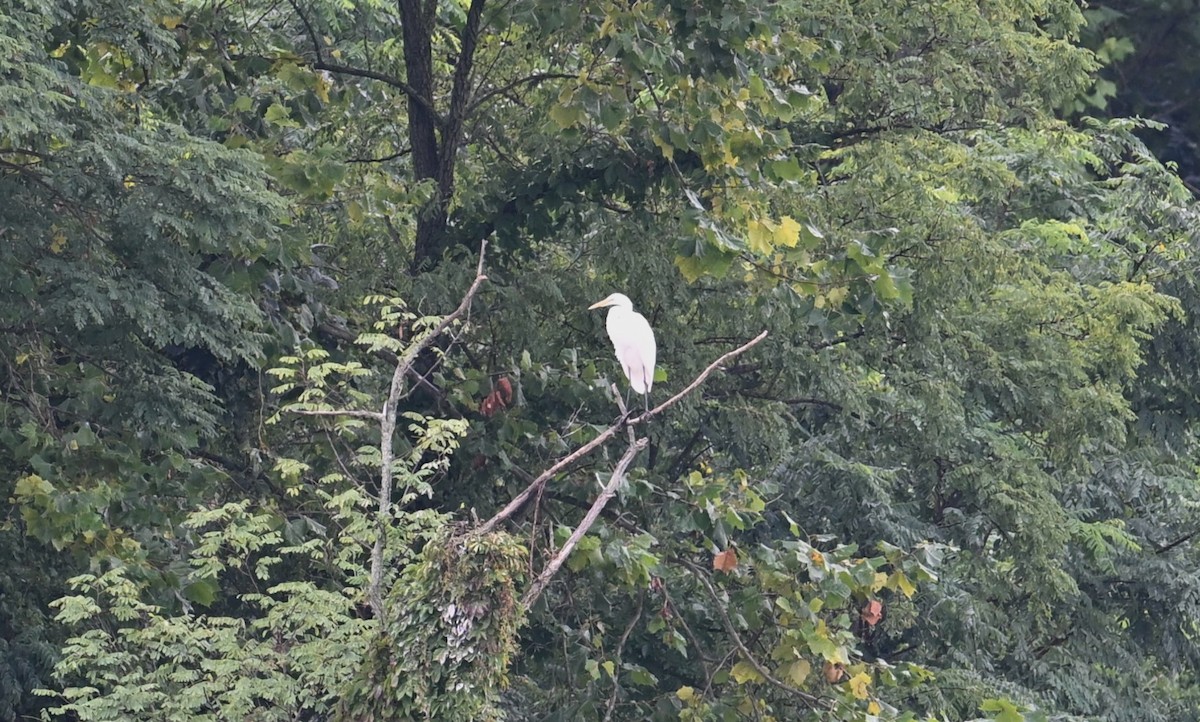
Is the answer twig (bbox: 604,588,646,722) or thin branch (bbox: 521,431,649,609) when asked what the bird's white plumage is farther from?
thin branch (bbox: 521,431,649,609)

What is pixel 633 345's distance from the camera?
21.2 ft

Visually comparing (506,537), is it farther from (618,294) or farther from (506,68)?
(506,68)

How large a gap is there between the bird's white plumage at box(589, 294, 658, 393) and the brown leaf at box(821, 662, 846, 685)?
4.48 ft

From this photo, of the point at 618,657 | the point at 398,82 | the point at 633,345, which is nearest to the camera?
the point at 618,657

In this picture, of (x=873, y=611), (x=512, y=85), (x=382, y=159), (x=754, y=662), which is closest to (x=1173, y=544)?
(x=873, y=611)

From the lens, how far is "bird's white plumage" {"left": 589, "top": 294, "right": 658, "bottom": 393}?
6.41 metres

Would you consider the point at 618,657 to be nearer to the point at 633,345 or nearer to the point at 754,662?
the point at 754,662

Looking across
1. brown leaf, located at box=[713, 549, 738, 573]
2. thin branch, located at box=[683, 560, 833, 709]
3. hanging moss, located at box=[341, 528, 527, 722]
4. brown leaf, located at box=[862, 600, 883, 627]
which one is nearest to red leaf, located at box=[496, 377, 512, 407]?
thin branch, located at box=[683, 560, 833, 709]

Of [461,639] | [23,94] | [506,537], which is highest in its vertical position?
[23,94]

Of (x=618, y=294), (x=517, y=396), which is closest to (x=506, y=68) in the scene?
(x=618, y=294)

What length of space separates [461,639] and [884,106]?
4177mm

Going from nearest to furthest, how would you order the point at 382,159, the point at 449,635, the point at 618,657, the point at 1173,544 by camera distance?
the point at 449,635
the point at 618,657
the point at 382,159
the point at 1173,544

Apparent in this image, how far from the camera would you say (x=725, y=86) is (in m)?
6.14

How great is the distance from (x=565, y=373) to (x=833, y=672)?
173 centimetres
